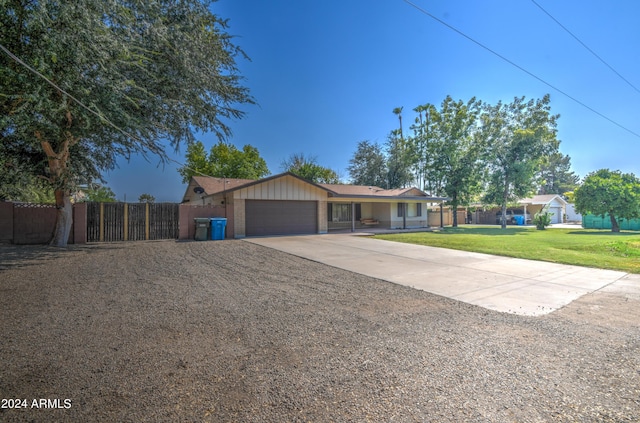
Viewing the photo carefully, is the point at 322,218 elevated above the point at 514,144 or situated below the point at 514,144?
below

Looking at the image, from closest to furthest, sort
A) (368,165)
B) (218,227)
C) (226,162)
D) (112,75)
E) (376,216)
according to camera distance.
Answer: (112,75) → (218,227) → (376,216) → (226,162) → (368,165)

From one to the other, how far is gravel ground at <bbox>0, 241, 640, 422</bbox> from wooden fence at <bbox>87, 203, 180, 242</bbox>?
863cm

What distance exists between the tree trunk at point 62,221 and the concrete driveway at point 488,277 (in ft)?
30.1

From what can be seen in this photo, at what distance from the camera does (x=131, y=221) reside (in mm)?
13727

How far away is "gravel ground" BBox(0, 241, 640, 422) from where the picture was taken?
2119mm

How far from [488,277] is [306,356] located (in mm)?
5537

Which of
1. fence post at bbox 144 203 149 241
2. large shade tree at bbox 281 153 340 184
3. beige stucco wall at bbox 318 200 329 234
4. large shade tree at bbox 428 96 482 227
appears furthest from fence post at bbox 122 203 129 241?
large shade tree at bbox 428 96 482 227

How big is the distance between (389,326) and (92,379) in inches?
120

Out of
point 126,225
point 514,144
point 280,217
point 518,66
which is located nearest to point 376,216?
point 280,217

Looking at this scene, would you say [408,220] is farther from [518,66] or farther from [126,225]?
[126,225]

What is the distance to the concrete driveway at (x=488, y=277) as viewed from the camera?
5.05m

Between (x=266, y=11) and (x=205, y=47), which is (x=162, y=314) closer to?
(x=205, y=47)

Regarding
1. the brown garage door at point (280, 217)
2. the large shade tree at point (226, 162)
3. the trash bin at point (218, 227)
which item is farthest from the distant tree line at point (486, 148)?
the trash bin at point (218, 227)

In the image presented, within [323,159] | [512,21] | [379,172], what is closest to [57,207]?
[512,21]
